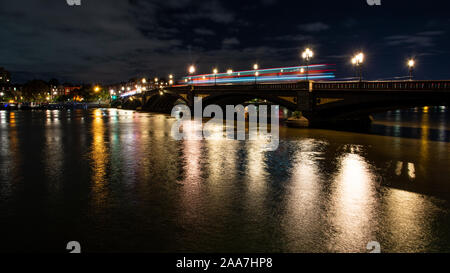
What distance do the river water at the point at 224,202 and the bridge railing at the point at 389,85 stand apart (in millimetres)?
11542

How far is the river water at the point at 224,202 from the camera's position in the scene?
652cm

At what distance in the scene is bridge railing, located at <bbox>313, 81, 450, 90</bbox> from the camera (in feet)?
84.3

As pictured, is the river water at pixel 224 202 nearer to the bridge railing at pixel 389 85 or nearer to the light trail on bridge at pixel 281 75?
the bridge railing at pixel 389 85

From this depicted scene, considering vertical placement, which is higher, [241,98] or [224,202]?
[241,98]

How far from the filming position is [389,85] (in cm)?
2894

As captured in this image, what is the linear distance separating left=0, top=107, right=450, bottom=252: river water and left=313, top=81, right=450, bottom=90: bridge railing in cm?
1154

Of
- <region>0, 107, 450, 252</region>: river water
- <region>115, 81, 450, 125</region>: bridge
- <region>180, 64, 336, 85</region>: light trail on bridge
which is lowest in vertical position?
<region>0, 107, 450, 252</region>: river water

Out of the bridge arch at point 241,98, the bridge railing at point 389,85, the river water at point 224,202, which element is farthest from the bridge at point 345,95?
the river water at point 224,202

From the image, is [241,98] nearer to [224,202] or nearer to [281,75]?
[281,75]

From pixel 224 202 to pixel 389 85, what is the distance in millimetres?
26105

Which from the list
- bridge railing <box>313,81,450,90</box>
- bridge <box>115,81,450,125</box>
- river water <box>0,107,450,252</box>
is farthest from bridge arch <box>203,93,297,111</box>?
river water <box>0,107,450,252</box>

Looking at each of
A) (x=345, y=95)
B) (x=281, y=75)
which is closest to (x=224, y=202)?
(x=345, y=95)

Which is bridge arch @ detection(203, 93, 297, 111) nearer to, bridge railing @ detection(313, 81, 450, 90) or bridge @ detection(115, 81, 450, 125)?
bridge @ detection(115, 81, 450, 125)
